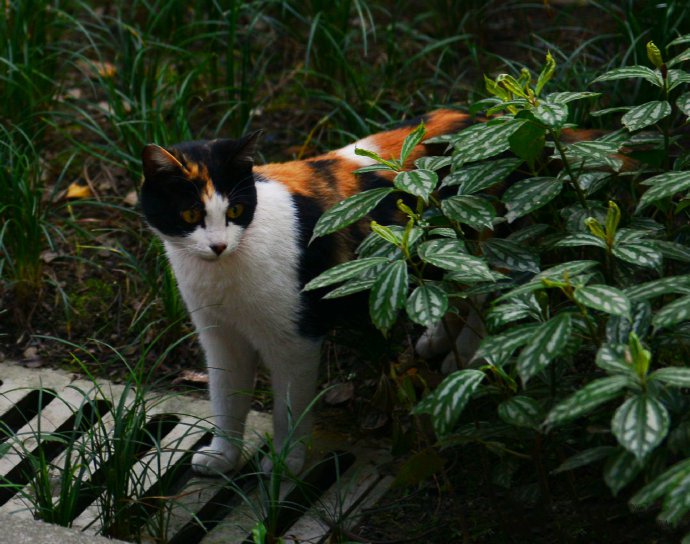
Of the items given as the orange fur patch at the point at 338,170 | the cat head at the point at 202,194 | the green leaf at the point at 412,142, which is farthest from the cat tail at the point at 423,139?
Result: the green leaf at the point at 412,142

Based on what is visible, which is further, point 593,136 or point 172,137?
point 172,137

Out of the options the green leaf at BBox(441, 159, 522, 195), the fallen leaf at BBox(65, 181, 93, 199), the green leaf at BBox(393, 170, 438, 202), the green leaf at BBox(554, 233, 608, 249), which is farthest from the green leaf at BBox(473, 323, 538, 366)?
the fallen leaf at BBox(65, 181, 93, 199)

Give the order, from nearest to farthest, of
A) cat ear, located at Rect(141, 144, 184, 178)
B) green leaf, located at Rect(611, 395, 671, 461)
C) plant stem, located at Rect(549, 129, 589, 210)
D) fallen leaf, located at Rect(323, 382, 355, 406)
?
green leaf, located at Rect(611, 395, 671, 461) → plant stem, located at Rect(549, 129, 589, 210) → cat ear, located at Rect(141, 144, 184, 178) → fallen leaf, located at Rect(323, 382, 355, 406)

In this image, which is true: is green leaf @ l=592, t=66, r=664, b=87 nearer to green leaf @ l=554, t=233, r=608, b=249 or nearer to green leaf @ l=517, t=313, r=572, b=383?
green leaf @ l=554, t=233, r=608, b=249

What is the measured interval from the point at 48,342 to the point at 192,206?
1.30 metres

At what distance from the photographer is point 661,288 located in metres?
2.16

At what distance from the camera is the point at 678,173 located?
2.41 metres

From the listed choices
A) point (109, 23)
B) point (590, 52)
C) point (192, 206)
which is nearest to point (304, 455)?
point (192, 206)

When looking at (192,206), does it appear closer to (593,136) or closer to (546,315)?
(546,315)

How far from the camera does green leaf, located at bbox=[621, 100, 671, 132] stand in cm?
252

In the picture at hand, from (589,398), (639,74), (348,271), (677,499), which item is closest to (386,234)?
(348,271)

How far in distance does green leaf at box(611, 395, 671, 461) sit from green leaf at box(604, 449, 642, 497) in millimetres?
128

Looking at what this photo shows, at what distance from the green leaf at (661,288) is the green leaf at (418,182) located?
0.50 m

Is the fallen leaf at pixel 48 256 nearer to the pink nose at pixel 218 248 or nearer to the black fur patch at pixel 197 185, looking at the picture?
the black fur patch at pixel 197 185
